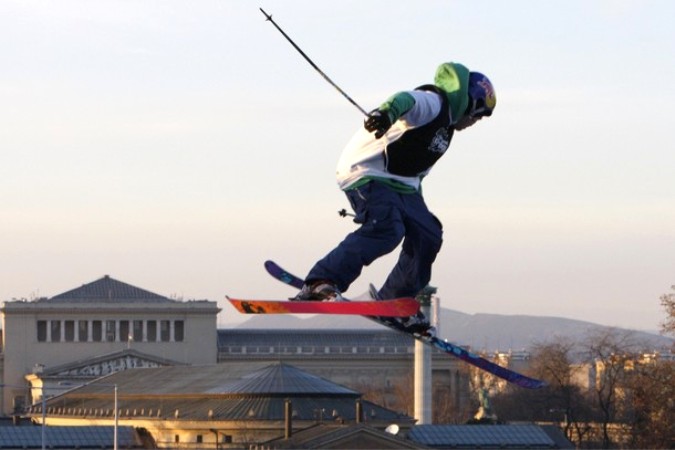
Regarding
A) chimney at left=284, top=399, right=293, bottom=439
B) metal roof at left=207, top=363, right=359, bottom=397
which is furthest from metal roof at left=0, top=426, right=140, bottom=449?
metal roof at left=207, top=363, right=359, bottom=397

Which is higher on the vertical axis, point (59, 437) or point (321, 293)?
point (59, 437)

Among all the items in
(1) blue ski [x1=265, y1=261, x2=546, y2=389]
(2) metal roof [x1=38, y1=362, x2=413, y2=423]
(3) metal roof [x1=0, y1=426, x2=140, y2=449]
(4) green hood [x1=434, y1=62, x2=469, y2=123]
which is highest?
(2) metal roof [x1=38, y1=362, x2=413, y2=423]

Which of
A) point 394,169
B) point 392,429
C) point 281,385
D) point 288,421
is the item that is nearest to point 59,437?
point 288,421

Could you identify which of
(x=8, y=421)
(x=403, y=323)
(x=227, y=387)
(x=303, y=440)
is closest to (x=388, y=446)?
(x=303, y=440)

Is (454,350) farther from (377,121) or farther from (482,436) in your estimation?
(482,436)

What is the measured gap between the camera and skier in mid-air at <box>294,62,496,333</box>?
21062mm

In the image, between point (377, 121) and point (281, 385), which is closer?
point (377, 121)

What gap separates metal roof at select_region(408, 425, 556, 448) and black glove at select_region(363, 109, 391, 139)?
407 feet

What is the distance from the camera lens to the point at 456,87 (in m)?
21.3

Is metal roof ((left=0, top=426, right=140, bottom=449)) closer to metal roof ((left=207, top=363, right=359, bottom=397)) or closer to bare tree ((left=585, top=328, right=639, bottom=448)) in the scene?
metal roof ((left=207, top=363, right=359, bottom=397))

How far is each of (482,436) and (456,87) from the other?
12844cm

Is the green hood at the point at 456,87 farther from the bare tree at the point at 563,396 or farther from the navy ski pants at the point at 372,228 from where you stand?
the bare tree at the point at 563,396

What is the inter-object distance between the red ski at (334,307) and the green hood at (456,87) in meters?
1.75

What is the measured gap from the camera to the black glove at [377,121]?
20.0m
